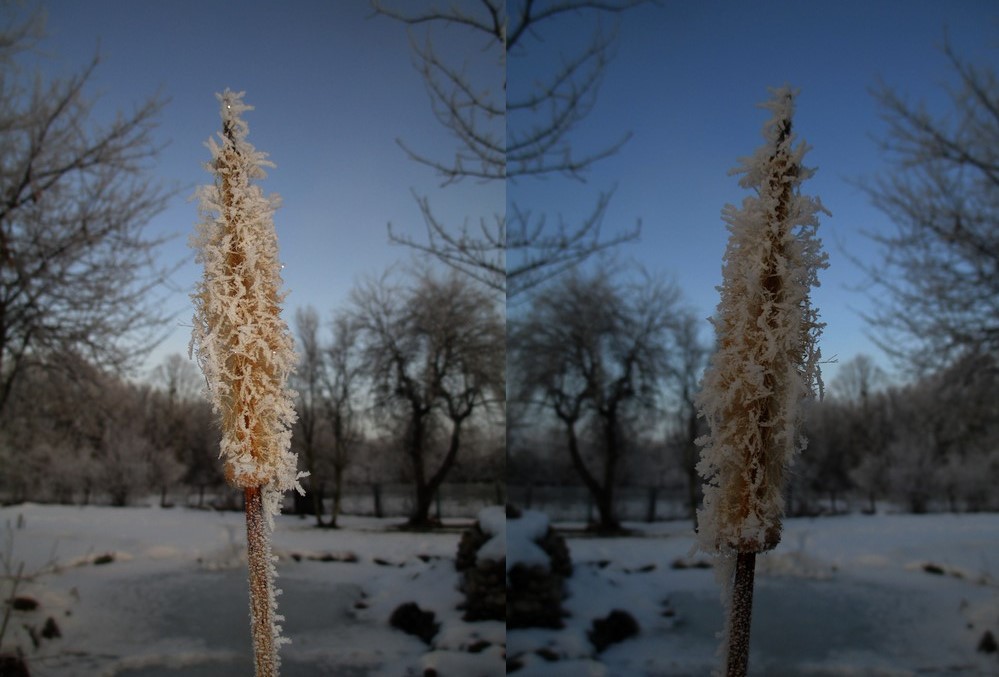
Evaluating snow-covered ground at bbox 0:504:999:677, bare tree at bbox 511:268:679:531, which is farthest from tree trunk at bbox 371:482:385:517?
bare tree at bbox 511:268:679:531

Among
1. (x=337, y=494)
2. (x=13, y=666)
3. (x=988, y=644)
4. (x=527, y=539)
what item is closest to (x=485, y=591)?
(x=527, y=539)

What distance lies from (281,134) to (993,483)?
336 cm

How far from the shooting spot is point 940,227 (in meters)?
3.63

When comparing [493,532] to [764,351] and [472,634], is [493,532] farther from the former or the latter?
[764,351]

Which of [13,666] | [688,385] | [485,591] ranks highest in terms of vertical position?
[688,385]

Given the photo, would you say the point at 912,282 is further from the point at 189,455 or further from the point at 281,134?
the point at 189,455

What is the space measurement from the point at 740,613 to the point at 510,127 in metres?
2.75

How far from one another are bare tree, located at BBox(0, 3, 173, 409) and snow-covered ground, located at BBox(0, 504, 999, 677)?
0.75 metres

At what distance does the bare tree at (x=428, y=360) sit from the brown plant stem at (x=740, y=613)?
2120 mm

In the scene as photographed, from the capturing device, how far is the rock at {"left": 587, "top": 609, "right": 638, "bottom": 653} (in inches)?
142

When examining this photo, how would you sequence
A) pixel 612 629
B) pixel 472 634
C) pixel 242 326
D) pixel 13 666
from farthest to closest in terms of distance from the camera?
pixel 472 634 < pixel 612 629 < pixel 13 666 < pixel 242 326

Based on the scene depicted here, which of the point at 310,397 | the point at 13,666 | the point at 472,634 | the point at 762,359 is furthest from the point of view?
the point at 472,634

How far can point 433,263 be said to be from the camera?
4031 millimetres

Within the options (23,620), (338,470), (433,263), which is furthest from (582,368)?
(23,620)
